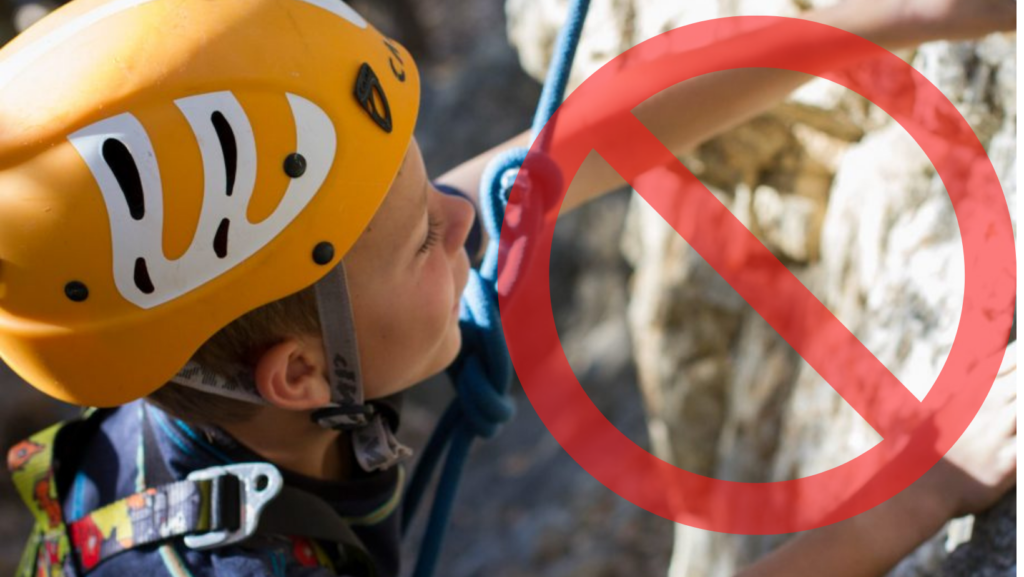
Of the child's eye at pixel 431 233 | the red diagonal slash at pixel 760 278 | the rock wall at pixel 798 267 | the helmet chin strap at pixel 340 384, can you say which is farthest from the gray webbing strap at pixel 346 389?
the rock wall at pixel 798 267

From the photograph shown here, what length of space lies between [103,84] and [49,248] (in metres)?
0.15

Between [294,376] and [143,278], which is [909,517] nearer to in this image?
[294,376]

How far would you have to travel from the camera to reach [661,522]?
2.72m

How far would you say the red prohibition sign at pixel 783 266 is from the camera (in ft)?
3.49

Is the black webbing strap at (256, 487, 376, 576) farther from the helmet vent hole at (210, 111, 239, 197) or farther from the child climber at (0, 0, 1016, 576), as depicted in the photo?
the helmet vent hole at (210, 111, 239, 197)

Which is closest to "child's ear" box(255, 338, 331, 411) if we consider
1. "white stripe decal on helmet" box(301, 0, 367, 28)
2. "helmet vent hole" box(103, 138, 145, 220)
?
"helmet vent hole" box(103, 138, 145, 220)

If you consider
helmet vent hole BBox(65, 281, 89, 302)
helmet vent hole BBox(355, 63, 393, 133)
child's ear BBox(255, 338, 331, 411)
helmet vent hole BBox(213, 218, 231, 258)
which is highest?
helmet vent hole BBox(355, 63, 393, 133)

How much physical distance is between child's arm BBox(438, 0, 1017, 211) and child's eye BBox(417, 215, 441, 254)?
21cm

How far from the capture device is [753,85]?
1.21 metres

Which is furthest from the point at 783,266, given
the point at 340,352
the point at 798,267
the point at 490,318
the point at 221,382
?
the point at 221,382

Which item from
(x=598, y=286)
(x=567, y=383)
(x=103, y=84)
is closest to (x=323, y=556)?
(x=103, y=84)

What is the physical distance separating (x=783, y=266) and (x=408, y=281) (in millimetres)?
801

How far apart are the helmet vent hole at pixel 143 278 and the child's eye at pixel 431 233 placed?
0.92 feet

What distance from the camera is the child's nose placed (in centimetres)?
113
